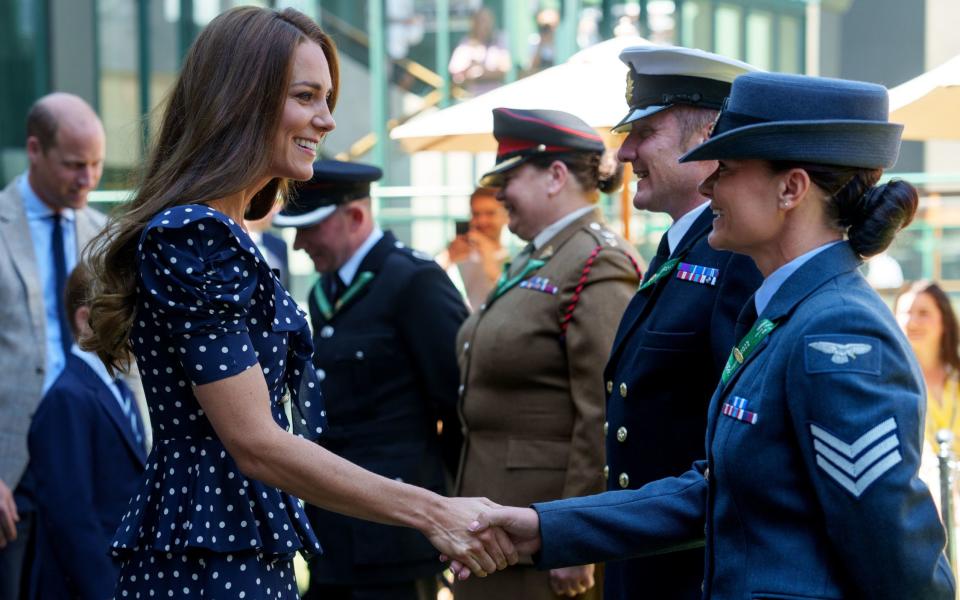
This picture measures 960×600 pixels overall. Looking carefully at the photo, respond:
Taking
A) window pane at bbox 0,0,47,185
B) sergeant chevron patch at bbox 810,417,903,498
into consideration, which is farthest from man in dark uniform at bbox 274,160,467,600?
window pane at bbox 0,0,47,185

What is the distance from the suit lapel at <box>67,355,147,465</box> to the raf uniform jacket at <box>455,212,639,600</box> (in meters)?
1.06

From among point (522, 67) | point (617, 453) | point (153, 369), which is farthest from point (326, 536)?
point (522, 67)

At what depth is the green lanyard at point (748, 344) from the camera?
2.22 m

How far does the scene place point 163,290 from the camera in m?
2.37

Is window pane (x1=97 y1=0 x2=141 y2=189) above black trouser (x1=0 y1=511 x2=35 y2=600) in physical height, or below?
above

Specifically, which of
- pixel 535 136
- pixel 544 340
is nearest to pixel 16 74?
pixel 535 136

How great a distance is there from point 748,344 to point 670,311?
0.74m

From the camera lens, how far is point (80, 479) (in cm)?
403

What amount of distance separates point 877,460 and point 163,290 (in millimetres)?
1251

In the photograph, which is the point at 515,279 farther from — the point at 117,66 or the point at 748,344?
the point at 117,66

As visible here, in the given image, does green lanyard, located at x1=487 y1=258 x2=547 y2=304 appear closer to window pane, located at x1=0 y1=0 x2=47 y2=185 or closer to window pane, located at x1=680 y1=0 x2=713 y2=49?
window pane, located at x1=0 y1=0 x2=47 y2=185

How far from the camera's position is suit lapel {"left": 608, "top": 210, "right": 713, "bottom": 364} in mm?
3055

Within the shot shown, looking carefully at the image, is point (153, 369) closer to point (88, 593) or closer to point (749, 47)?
point (88, 593)

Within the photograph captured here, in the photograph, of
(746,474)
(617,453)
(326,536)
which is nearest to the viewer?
(746,474)
